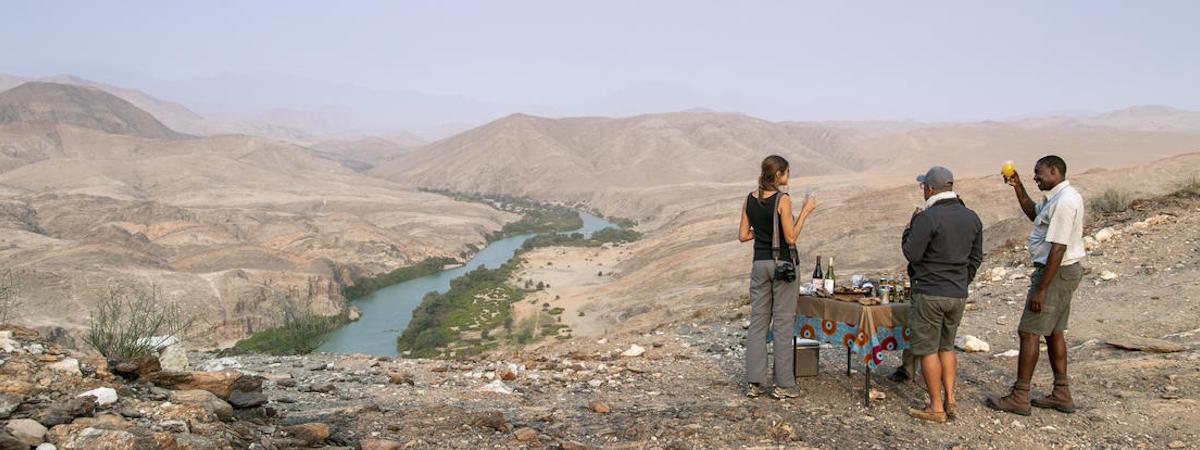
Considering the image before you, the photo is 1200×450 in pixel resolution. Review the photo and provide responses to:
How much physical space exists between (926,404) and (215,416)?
15.7 ft

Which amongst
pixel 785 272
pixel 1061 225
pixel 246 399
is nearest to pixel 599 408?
pixel 785 272

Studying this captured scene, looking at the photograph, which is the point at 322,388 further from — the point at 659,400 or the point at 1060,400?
the point at 1060,400

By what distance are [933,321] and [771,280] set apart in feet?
3.72

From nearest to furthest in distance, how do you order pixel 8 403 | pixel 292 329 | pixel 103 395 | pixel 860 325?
pixel 8 403
pixel 103 395
pixel 860 325
pixel 292 329

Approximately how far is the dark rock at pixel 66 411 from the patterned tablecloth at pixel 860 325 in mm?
4699

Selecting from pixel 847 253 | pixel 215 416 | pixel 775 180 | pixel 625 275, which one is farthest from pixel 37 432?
pixel 625 275

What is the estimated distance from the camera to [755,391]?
5770mm

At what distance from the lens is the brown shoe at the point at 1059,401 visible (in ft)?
17.1

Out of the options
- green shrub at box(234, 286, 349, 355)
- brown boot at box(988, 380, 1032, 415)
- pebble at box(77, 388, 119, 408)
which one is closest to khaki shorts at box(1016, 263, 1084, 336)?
brown boot at box(988, 380, 1032, 415)

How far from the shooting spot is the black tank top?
208 inches

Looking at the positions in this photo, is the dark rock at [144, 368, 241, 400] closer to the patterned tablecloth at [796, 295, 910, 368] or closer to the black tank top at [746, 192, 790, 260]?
the black tank top at [746, 192, 790, 260]

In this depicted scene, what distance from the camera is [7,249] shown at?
3678 centimetres

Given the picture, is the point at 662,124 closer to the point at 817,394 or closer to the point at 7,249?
the point at 7,249

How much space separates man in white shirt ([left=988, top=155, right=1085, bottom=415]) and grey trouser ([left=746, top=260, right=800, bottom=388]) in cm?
150
